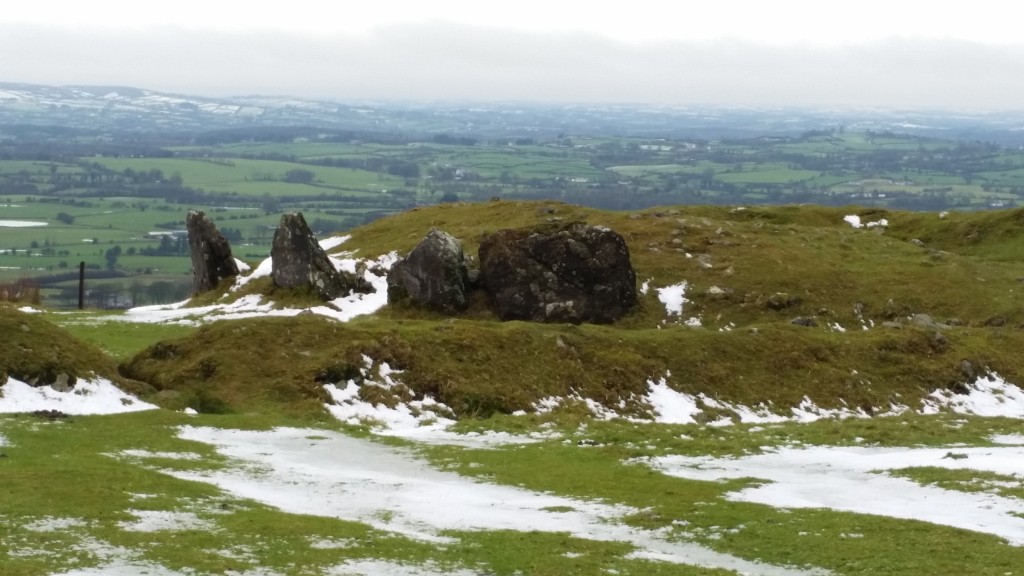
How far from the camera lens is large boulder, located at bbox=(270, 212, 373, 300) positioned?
6662 centimetres

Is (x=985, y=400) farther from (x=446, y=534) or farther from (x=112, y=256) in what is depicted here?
(x=112, y=256)

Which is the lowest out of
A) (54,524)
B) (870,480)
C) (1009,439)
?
(1009,439)

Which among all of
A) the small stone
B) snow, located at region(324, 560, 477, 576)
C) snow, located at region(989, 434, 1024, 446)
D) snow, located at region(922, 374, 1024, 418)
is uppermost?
snow, located at region(324, 560, 477, 576)

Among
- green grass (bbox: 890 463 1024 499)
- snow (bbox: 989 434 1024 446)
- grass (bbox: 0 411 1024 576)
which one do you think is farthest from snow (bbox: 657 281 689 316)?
green grass (bbox: 890 463 1024 499)

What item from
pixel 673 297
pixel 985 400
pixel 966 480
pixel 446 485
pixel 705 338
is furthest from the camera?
pixel 673 297

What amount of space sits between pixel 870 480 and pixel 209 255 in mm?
53459

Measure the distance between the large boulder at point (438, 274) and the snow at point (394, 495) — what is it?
2514cm

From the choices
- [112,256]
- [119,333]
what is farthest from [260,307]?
[112,256]

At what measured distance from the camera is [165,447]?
3469cm

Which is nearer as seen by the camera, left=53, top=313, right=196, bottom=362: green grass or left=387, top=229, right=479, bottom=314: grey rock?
left=53, top=313, right=196, bottom=362: green grass

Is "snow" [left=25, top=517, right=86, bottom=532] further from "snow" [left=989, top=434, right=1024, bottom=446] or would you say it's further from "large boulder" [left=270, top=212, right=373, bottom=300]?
"large boulder" [left=270, top=212, right=373, bottom=300]

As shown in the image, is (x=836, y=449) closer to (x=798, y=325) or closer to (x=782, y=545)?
(x=782, y=545)

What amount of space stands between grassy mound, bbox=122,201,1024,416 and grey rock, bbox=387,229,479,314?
3.46 feet

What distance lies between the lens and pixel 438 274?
206 feet
